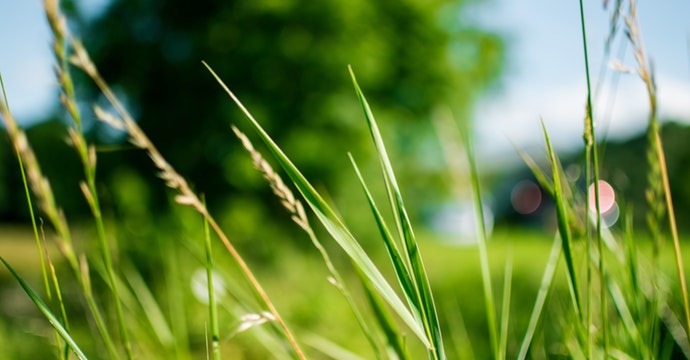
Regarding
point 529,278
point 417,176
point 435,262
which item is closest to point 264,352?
point 529,278

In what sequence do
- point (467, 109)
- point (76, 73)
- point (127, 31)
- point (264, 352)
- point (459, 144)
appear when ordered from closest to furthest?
1. point (459, 144)
2. point (264, 352)
3. point (76, 73)
4. point (127, 31)
5. point (467, 109)

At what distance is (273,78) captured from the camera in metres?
9.35

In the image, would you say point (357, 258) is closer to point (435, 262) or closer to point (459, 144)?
point (459, 144)

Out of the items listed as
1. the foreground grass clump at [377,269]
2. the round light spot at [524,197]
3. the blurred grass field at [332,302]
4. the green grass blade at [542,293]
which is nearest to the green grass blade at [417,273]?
the foreground grass clump at [377,269]

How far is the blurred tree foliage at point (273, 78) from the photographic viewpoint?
9.04 m

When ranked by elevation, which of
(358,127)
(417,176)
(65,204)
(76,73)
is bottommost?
(417,176)

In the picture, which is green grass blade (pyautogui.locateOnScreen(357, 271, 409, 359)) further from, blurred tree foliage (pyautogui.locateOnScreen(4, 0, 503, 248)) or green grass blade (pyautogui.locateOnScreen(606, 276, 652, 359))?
blurred tree foliage (pyautogui.locateOnScreen(4, 0, 503, 248))

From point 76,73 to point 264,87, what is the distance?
12.9ft

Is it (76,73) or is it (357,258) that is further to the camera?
(76,73)

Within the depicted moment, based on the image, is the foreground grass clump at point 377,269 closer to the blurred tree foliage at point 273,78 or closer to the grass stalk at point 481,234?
the grass stalk at point 481,234

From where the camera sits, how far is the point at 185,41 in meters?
10.3

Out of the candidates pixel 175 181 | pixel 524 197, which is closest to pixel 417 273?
pixel 175 181

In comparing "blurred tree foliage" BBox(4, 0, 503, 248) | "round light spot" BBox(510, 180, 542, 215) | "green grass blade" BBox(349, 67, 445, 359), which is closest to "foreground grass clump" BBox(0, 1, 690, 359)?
"green grass blade" BBox(349, 67, 445, 359)

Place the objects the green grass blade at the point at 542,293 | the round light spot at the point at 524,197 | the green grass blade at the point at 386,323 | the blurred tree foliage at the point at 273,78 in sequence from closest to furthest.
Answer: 1. the green grass blade at the point at 386,323
2. the green grass blade at the point at 542,293
3. the blurred tree foliage at the point at 273,78
4. the round light spot at the point at 524,197
